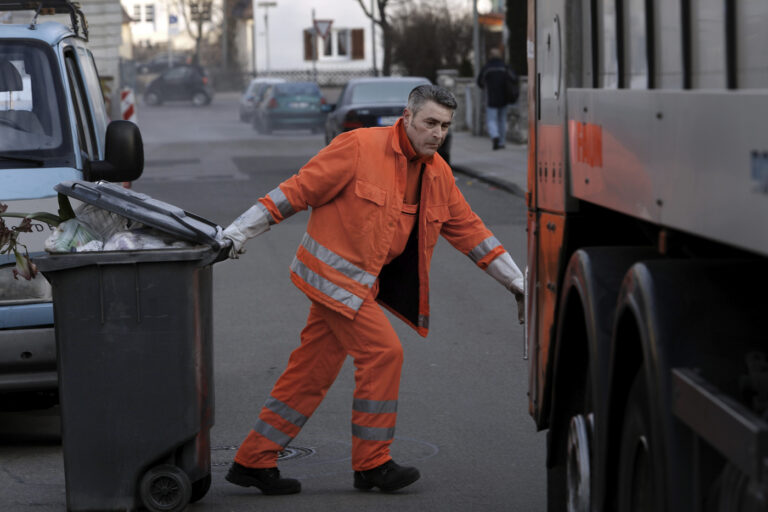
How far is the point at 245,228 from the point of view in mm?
5422

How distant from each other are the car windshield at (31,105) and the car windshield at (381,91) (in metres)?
18.0

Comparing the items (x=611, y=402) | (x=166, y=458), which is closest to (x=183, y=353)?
(x=166, y=458)

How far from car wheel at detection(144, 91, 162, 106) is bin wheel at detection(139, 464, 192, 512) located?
197 ft

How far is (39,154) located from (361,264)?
2.06m

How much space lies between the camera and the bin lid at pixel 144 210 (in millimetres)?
5109

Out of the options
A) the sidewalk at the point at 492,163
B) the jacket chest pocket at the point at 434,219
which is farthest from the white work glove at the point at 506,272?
the sidewalk at the point at 492,163

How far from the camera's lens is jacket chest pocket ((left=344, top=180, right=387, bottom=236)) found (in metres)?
5.53

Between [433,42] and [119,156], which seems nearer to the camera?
[119,156]

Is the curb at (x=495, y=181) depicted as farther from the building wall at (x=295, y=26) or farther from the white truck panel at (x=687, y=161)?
the building wall at (x=295, y=26)

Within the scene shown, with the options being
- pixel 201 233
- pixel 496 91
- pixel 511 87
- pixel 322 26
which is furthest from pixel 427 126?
pixel 322 26

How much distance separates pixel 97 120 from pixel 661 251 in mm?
4850

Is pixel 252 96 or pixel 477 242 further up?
pixel 252 96

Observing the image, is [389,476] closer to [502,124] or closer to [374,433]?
[374,433]

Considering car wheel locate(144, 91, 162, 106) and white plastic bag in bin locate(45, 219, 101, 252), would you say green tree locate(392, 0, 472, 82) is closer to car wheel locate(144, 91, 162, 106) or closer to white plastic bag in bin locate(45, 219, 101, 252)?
car wheel locate(144, 91, 162, 106)
